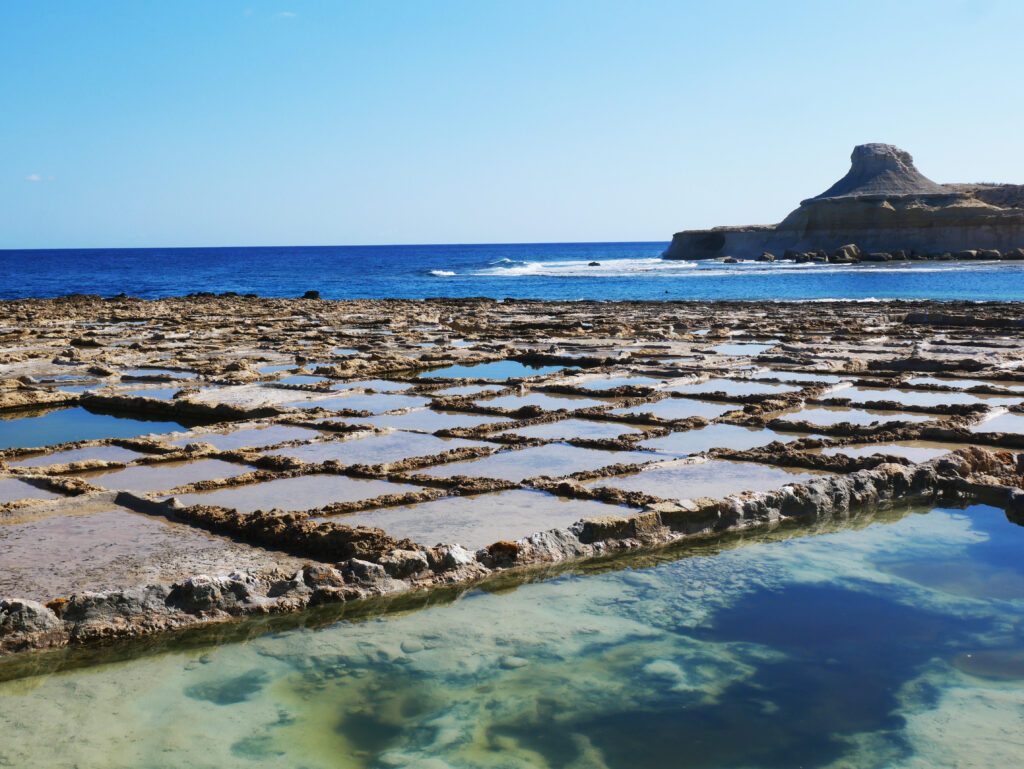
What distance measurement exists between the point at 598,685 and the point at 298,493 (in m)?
2.64

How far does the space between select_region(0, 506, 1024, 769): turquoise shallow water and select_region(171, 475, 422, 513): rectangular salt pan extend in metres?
1.43

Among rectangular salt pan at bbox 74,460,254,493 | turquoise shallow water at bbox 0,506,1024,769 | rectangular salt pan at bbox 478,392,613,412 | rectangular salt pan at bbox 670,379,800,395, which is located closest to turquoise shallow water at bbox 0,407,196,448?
rectangular salt pan at bbox 74,460,254,493

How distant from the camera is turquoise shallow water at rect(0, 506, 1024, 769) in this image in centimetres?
287

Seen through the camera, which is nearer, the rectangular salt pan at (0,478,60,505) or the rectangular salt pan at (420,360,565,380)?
the rectangular salt pan at (0,478,60,505)

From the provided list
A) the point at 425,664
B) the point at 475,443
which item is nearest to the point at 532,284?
the point at 475,443

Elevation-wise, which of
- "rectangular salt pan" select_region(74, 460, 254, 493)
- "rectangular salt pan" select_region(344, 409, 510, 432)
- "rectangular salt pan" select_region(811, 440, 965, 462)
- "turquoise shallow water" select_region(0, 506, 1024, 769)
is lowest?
"turquoise shallow water" select_region(0, 506, 1024, 769)

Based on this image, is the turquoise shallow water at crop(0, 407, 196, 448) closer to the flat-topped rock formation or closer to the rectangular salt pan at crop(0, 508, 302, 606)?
the rectangular salt pan at crop(0, 508, 302, 606)

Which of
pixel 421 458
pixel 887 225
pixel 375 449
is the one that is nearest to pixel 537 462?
pixel 421 458

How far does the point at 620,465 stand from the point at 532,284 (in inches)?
1625

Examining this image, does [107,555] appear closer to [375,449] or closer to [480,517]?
[480,517]

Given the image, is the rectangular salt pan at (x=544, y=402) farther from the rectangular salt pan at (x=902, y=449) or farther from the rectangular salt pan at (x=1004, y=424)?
the rectangular salt pan at (x=1004, y=424)

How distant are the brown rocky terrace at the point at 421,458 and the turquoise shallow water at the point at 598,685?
0.32 meters

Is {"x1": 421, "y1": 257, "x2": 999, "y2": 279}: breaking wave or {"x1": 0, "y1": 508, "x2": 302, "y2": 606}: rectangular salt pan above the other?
{"x1": 421, "y1": 257, "x2": 999, "y2": 279}: breaking wave

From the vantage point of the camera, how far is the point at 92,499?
515cm
